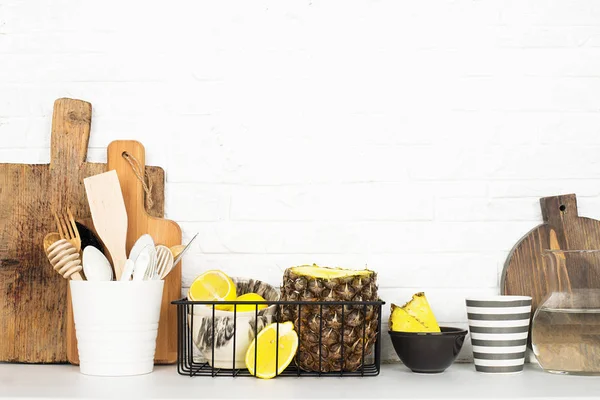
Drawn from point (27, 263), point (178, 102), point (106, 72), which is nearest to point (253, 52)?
point (178, 102)

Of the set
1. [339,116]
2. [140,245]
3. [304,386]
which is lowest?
[304,386]

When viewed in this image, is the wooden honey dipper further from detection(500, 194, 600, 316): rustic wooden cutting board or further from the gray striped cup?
detection(500, 194, 600, 316): rustic wooden cutting board

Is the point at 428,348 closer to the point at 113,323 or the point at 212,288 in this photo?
the point at 212,288

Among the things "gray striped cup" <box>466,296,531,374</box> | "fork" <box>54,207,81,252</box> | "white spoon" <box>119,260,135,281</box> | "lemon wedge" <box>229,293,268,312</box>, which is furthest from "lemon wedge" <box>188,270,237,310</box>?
"gray striped cup" <box>466,296,531,374</box>

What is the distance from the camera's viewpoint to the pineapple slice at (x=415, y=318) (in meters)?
1.23

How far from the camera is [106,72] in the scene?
1418 millimetres

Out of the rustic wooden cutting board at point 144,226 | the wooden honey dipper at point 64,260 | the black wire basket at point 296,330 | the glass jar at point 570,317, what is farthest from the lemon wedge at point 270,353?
the glass jar at point 570,317

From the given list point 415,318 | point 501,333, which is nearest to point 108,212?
point 415,318

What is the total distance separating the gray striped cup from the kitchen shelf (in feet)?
0.09

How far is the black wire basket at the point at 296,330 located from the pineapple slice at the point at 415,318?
0.18 ft

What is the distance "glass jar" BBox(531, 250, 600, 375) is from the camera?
1.19 metres

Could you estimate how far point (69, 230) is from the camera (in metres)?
1.26

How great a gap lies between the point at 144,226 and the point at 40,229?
22 centimetres

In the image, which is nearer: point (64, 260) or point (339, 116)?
point (64, 260)
